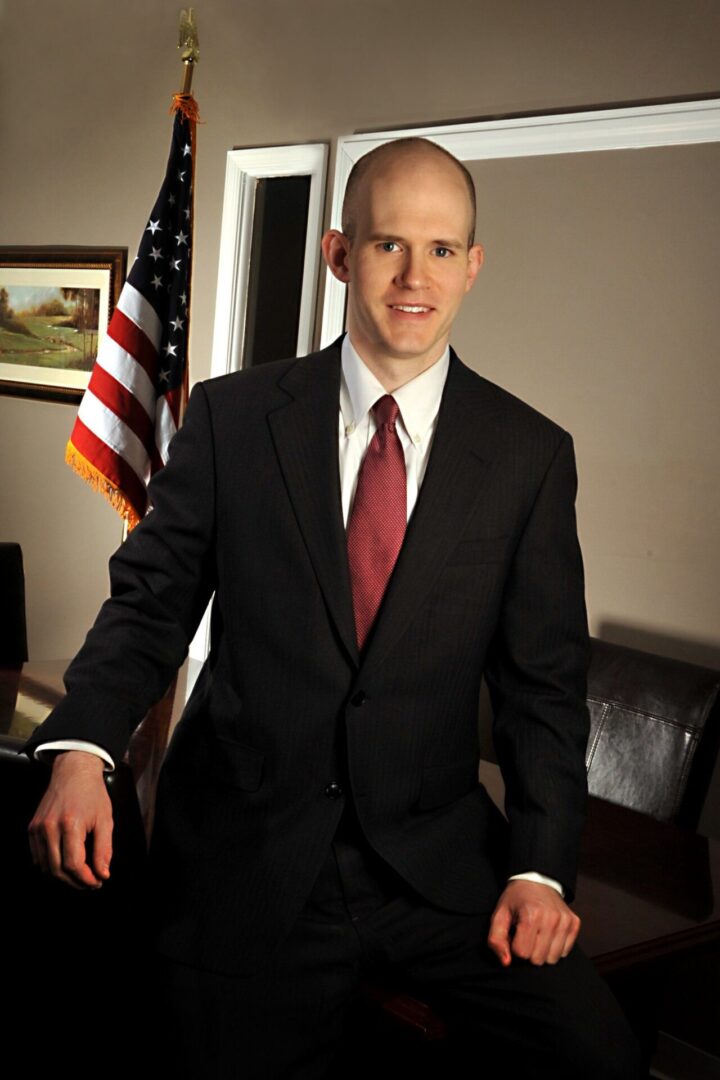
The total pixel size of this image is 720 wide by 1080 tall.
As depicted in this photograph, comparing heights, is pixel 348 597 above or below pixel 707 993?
above

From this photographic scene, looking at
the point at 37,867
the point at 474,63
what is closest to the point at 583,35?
the point at 474,63

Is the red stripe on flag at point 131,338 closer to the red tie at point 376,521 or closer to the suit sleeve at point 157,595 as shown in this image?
the suit sleeve at point 157,595

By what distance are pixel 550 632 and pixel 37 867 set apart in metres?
0.72

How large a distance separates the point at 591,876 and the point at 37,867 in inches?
38.4

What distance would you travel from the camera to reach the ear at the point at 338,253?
1582 mm

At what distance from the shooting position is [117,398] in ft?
11.9

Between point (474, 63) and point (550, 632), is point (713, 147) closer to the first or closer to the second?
point (474, 63)

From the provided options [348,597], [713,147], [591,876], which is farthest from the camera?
[713,147]

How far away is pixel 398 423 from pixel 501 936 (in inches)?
27.6

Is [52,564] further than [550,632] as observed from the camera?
Yes

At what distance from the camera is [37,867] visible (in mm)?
1195

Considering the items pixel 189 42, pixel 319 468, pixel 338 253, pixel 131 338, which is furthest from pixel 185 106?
pixel 319 468

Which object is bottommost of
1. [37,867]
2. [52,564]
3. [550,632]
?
[52,564]

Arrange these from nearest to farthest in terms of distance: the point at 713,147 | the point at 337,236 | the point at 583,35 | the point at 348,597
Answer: the point at 348,597
the point at 337,236
the point at 713,147
the point at 583,35
